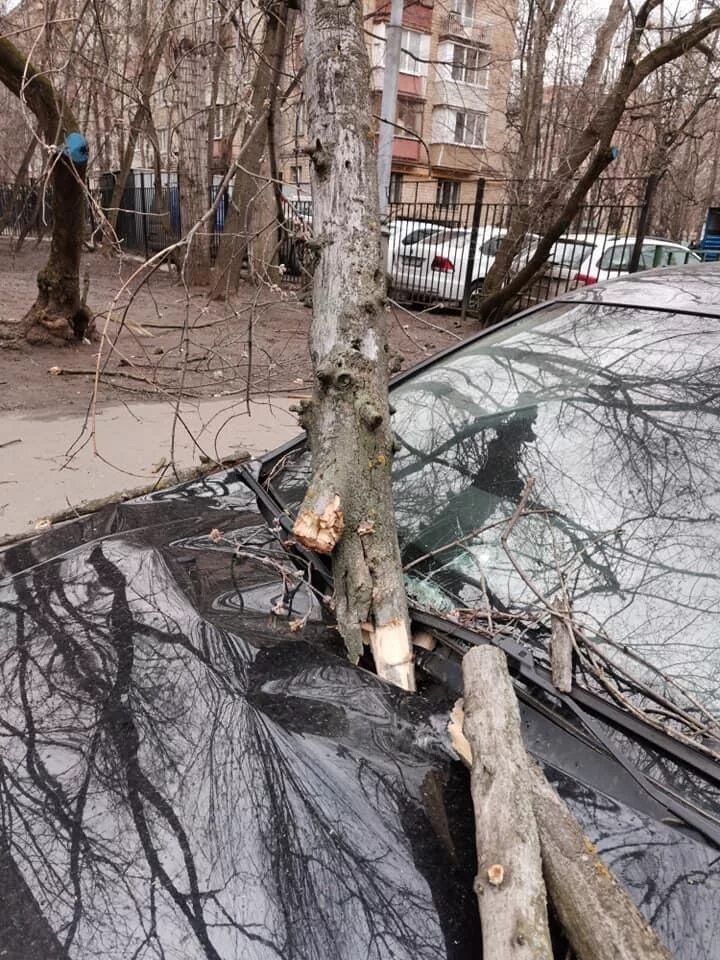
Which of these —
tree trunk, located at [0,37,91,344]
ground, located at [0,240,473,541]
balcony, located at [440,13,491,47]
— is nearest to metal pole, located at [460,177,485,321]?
balcony, located at [440,13,491,47]

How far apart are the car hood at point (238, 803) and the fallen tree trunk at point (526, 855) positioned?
0.07 m

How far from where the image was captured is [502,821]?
108 cm

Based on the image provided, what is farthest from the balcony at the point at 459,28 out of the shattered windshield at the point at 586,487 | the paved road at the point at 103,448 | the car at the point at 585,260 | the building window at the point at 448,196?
the shattered windshield at the point at 586,487

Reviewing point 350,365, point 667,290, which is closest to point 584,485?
point 350,365

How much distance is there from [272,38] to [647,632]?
4.44 meters

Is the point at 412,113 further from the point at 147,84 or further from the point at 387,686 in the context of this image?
the point at 387,686

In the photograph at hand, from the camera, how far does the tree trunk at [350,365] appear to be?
65.9 inches

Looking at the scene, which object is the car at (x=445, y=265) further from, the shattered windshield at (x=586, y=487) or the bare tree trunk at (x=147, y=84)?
the shattered windshield at (x=586, y=487)

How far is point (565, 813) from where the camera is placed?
112 cm

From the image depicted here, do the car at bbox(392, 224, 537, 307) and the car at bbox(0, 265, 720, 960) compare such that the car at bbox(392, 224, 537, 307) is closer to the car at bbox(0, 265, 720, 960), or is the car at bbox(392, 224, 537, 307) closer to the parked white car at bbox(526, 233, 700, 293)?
the parked white car at bbox(526, 233, 700, 293)

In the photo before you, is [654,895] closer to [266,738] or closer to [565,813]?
[565,813]

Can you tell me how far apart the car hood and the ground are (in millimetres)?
1673

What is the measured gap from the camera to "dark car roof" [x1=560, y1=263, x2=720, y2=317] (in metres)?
2.19

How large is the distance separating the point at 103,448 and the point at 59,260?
317 cm
